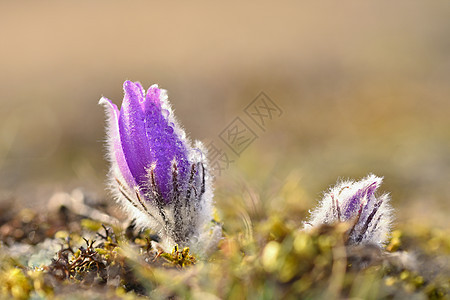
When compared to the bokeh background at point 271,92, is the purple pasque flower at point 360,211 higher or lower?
lower

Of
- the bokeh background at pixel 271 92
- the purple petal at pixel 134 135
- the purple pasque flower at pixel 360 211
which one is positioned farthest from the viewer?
the bokeh background at pixel 271 92

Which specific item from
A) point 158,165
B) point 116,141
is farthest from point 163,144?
point 116,141

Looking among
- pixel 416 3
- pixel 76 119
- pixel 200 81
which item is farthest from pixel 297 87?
pixel 416 3

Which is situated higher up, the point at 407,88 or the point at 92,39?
the point at 92,39

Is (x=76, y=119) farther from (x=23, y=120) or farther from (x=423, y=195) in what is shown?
(x=423, y=195)

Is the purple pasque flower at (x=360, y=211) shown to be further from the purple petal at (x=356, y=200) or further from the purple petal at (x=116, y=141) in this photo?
the purple petal at (x=116, y=141)

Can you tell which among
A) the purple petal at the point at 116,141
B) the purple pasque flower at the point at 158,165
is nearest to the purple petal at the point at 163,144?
the purple pasque flower at the point at 158,165

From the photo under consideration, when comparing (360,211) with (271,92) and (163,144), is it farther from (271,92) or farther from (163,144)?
(271,92)
